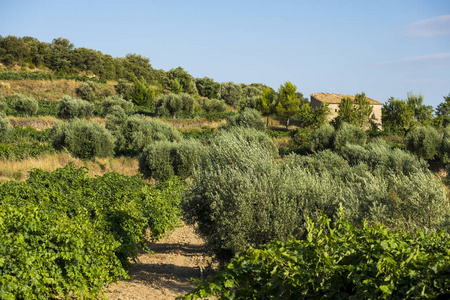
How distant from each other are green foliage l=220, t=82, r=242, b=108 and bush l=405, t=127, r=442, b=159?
5588cm

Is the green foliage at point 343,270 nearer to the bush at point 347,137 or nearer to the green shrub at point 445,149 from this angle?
the green shrub at point 445,149

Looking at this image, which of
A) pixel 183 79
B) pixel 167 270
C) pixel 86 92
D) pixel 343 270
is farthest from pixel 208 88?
pixel 343 270

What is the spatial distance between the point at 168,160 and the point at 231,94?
67.1 meters

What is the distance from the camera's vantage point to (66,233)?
22.2ft

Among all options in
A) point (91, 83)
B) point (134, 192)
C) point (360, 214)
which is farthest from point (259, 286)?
point (91, 83)

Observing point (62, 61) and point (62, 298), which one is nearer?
point (62, 298)

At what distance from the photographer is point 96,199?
10555 millimetres

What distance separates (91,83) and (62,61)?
11227mm

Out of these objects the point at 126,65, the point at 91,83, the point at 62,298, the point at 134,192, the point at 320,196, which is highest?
the point at 126,65

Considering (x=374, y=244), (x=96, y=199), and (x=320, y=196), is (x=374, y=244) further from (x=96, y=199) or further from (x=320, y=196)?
(x=96, y=199)

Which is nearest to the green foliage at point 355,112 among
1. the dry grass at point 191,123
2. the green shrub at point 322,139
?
the green shrub at point 322,139

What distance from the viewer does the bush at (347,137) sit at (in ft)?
115

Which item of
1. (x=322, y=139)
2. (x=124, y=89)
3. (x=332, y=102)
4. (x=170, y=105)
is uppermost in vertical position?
(x=332, y=102)

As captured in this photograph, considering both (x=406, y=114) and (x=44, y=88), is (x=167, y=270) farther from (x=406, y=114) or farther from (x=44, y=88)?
(x=44, y=88)
